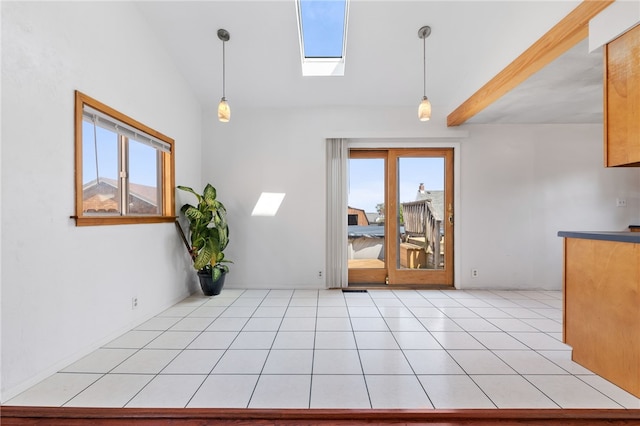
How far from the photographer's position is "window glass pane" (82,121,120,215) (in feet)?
7.64

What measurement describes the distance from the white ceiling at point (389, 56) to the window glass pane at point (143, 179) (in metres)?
1.28

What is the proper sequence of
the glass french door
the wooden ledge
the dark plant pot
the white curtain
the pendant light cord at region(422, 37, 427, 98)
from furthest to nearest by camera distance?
the glass french door < the white curtain < the dark plant pot < the pendant light cord at region(422, 37, 427, 98) < the wooden ledge

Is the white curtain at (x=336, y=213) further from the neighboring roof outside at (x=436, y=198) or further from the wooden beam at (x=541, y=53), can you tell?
the wooden beam at (x=541, y=53)

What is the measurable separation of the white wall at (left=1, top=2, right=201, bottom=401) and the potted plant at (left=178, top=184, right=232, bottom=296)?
2.14 feet

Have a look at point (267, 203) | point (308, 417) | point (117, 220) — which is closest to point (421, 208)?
point (267, 203)

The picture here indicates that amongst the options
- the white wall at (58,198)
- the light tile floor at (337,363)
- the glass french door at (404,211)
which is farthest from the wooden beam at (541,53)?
the white wall at (58,198)

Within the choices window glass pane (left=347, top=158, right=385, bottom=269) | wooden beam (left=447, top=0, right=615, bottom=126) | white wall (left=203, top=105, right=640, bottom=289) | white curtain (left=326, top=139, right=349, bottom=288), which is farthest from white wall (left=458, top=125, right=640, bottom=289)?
white curtain (left=326, top=139, right=349, bottom=288)

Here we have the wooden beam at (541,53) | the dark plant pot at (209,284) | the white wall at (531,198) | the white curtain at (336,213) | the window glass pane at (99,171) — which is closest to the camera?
the wooden beam at (541,53)

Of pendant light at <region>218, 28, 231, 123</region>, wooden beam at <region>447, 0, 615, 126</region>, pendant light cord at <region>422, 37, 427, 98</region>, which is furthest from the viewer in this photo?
pendant light cord at <region>422, 37, 427, 98</region>

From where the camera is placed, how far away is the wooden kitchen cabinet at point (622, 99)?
1.70 m

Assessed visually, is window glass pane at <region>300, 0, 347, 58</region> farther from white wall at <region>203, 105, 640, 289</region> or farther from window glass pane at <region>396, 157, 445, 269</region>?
window glass pane at <region>396, 157, 445, 269</region>

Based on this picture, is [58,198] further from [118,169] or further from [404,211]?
[404,211]

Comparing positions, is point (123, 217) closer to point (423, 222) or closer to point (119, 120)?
point (119, 120)

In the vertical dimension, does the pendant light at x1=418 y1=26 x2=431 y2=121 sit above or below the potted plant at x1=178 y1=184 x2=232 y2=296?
above
